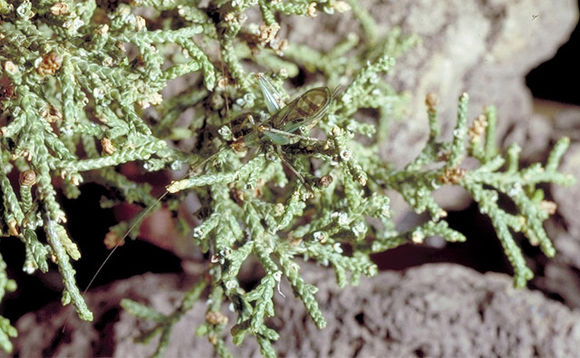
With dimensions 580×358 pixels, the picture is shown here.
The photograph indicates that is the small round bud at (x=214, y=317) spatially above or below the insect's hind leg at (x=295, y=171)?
below

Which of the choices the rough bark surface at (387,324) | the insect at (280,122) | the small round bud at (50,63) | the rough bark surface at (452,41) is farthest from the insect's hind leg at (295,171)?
the rough bark surface at (452,41)

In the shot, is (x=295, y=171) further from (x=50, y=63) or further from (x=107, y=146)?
(x=50, y=63)

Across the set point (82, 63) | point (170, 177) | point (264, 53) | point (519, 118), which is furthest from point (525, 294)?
point (82, 63)

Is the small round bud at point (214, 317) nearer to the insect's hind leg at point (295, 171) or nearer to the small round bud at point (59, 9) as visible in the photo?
the insect's hind leg at point (295, 171)

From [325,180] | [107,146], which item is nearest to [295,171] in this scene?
[325,180]

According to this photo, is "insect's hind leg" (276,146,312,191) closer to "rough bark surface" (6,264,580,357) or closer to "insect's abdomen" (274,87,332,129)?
"insect's abdomen" (274,87,332,129)

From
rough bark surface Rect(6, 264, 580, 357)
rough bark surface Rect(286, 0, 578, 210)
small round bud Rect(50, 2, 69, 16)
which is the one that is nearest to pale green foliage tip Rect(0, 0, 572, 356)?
small round bud Rect(50, 2, 69, 16)

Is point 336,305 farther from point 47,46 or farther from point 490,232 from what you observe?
point 47,46
